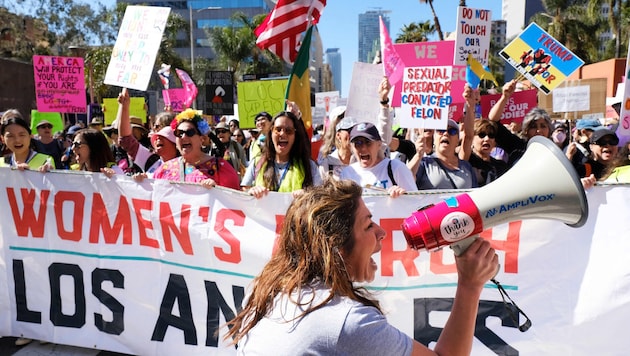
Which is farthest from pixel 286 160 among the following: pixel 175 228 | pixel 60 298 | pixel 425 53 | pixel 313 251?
pixel 425 53

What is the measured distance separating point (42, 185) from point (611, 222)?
3.70 m

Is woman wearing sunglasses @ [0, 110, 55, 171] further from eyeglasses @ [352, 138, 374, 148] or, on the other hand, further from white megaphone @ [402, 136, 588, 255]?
white megaphone @ [402, 136, 588, 255]

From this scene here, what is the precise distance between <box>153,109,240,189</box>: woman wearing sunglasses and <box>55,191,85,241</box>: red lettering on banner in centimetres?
59

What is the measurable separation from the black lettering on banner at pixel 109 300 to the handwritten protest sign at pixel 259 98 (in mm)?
4065

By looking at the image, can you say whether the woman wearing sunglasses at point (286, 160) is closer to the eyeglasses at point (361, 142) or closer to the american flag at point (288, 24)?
the eyeglasses at point (361, 142)

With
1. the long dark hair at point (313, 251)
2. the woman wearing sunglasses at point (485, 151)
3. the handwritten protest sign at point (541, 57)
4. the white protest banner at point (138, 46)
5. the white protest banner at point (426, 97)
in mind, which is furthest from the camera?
the handwritten protest sign at point (541, 57)

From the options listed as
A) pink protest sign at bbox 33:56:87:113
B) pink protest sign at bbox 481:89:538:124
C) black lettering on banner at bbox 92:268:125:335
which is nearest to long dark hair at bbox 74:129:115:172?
black lettering on banner at bbox 92:268:125:335

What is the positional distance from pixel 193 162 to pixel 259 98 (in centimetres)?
398

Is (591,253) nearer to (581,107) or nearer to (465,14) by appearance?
(465,14)

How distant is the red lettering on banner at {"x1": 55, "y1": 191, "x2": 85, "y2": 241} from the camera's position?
3699 millimetres

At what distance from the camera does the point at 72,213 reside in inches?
147

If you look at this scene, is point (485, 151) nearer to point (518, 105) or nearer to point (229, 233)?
point (229, 233)

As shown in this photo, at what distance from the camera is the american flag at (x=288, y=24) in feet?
15.3

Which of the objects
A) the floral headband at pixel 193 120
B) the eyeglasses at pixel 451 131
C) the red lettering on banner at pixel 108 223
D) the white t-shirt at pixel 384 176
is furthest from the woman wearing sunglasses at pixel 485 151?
the red lettering on banner at pixel 108 223
